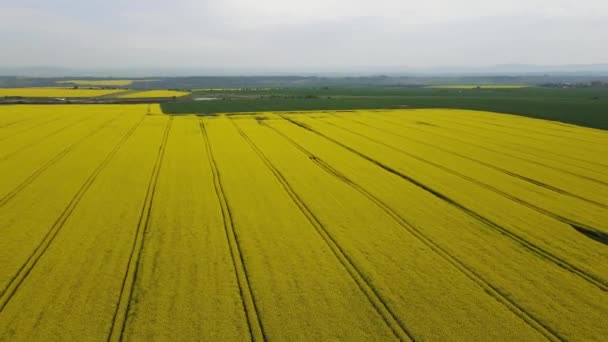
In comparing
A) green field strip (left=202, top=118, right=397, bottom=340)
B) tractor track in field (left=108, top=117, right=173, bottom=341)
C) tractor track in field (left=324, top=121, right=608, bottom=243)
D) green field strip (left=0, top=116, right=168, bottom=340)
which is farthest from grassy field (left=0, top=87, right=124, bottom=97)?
green field strip (left=202, top=118, right=397, bottom=340)

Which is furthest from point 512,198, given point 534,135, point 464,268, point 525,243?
point 534,135

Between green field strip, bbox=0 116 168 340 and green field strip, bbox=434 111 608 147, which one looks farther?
green field strip, bbox=434 111 608 147

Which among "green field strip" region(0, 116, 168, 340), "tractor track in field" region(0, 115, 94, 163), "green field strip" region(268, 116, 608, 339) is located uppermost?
"tractor track in field" region(0, 115, 94, 163)

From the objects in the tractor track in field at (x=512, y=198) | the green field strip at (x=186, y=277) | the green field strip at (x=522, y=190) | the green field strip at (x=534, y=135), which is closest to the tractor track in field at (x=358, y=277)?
the green field strip at (x=186, y=277)

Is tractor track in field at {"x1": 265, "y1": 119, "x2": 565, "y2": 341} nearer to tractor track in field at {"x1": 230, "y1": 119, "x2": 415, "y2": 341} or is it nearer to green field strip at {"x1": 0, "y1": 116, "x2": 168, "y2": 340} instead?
tractor track in field at {"x1": 230, "y1": 119, "x2": 415, "y2": 341}

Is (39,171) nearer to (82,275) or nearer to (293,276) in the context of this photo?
(82,275)

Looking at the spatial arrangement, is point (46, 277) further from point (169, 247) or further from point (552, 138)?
point (552, 138)
